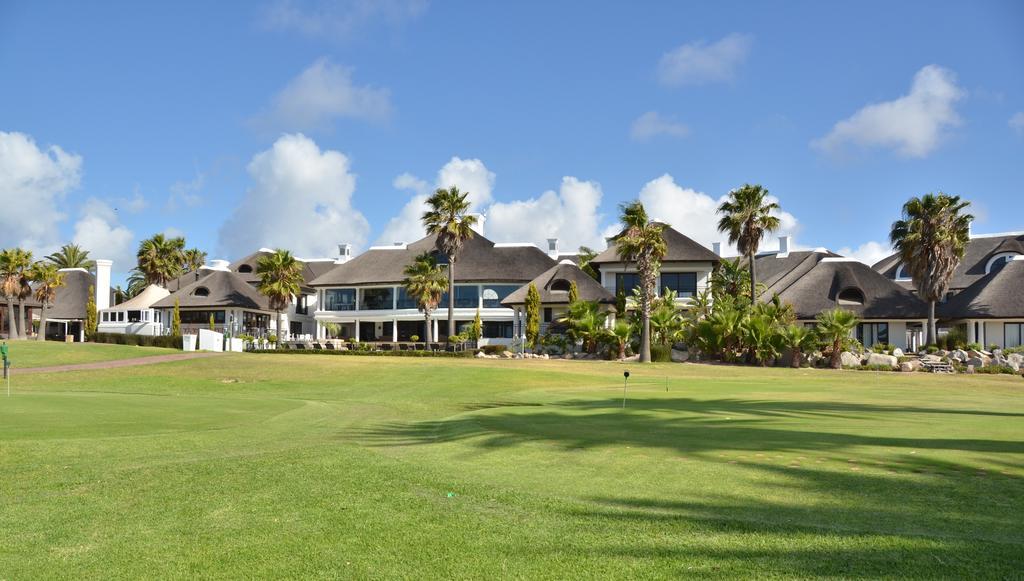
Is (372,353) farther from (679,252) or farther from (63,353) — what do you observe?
(679,252)

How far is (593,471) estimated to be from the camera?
28.4 ft

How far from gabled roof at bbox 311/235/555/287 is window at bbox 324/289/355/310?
165 centimetres

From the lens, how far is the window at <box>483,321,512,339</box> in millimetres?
62406

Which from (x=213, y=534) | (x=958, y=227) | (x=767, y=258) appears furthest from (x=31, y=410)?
(x=767, y=258)

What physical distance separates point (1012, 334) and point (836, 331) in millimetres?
16005

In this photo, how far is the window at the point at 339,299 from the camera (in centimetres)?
6731

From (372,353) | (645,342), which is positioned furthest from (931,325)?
(372,353)

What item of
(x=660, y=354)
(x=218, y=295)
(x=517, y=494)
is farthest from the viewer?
(x=218, y=295)

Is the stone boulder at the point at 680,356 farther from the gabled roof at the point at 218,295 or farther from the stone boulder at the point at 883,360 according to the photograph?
the gabled roof at the point at 218,295

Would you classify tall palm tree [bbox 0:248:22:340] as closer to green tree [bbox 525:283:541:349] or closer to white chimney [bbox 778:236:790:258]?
green tree [bbox 525:283:541:349]

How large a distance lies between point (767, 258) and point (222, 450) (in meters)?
62.6

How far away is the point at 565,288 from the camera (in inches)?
2170

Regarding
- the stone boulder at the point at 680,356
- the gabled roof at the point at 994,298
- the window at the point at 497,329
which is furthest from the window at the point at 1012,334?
the window at the point at 497,329

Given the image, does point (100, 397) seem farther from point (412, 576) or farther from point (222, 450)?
point (412, 576)
